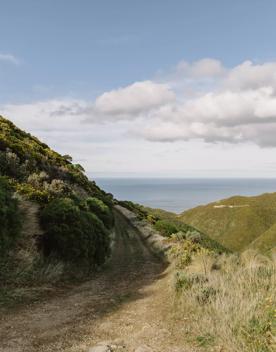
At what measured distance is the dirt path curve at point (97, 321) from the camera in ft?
21.8

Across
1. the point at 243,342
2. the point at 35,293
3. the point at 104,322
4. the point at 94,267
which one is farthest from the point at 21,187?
the point at 243,342

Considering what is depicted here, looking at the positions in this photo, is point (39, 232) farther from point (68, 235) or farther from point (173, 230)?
point (173, 230)

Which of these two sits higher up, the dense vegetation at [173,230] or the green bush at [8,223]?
the green bush at [8,223]

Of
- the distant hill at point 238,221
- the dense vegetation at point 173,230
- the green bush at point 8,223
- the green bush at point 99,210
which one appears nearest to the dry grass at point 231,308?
the green bush at point 8,223

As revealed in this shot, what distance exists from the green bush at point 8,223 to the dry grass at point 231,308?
5.19m

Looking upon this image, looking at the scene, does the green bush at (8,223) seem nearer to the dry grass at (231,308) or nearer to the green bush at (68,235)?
the green bush at (68,235)

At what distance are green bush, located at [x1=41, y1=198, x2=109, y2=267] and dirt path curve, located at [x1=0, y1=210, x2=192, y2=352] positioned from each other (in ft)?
4.59

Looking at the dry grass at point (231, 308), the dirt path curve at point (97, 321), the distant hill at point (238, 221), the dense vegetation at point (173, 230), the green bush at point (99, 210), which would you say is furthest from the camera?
the distant hill at point (238, 221)

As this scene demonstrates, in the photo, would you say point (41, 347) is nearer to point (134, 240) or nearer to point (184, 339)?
point (184, 339)

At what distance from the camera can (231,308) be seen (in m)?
7.17

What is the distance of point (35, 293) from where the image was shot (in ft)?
32.7

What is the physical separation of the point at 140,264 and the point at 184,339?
11.5m

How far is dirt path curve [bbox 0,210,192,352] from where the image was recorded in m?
6.65

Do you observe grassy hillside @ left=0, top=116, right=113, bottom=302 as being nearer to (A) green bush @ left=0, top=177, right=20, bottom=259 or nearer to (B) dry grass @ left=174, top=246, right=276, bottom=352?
(A) green bush @ left=0, top=177, right=20, bottom=259
